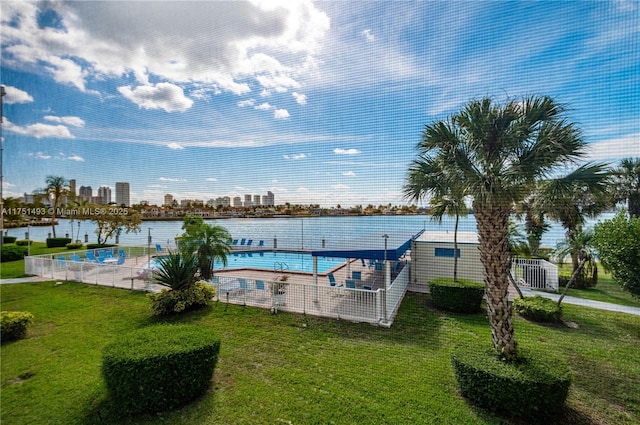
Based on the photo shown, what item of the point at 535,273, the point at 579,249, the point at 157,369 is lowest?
the point at 535,273

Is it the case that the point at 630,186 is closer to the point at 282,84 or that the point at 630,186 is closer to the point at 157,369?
the point at 282,84

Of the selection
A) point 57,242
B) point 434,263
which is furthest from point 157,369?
point 57,242

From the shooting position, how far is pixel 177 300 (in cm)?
273

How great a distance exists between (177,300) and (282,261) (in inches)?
141

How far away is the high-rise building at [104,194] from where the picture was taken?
2738 millimetres

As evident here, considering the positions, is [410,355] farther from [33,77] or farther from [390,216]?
[33,77]

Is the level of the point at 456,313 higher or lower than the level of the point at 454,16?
lower

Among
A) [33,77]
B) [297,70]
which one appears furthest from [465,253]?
[33,77]

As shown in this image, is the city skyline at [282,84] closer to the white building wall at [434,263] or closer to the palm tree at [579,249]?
the palm tree at [579,249]

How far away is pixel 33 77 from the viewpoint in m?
2.33

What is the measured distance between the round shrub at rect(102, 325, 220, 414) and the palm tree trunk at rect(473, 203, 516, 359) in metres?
1.69

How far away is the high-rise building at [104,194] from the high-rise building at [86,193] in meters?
0.09

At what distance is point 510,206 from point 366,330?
1.72m

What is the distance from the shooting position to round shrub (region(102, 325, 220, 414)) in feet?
4.29
